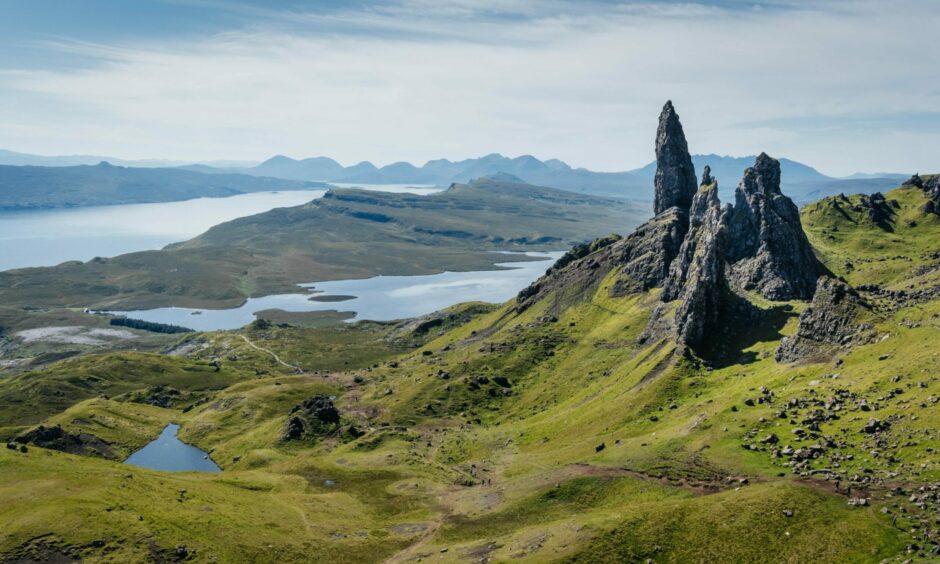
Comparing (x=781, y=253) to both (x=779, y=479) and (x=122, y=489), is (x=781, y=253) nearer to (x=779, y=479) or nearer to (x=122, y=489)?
(x=779, y=479)

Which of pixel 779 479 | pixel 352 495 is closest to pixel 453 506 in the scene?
pixel 352 495

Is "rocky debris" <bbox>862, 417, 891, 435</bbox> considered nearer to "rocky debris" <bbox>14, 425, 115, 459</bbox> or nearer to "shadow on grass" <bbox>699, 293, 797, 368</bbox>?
"shadow on grass" <bbox>699, 293, 797, 368</bbox>

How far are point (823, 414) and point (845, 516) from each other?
2269cm

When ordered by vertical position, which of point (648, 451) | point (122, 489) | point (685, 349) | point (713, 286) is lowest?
point (122, 489)

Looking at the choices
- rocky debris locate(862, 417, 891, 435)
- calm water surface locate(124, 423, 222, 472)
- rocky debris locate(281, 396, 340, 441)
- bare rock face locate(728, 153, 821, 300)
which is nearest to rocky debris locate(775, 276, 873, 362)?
rocky debris locate(862, 417, 891, 435)

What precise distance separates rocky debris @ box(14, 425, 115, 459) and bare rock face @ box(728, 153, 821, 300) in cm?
18714

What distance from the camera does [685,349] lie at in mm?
150625

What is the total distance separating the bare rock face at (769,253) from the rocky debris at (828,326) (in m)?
42.5

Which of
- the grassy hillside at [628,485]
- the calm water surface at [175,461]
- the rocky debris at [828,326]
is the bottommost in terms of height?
the calm water surface at [175,461]

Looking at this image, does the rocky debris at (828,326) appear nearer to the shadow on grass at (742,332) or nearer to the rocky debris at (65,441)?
the shadow on grass at (742,332)

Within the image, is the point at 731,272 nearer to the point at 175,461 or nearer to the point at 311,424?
the point at 311,424

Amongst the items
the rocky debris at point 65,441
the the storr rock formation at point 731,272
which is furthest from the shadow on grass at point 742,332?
the rocky debris at point 65,441

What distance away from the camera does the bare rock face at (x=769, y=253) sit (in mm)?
172875

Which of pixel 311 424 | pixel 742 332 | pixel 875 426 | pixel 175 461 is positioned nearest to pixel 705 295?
pixel 742 332
